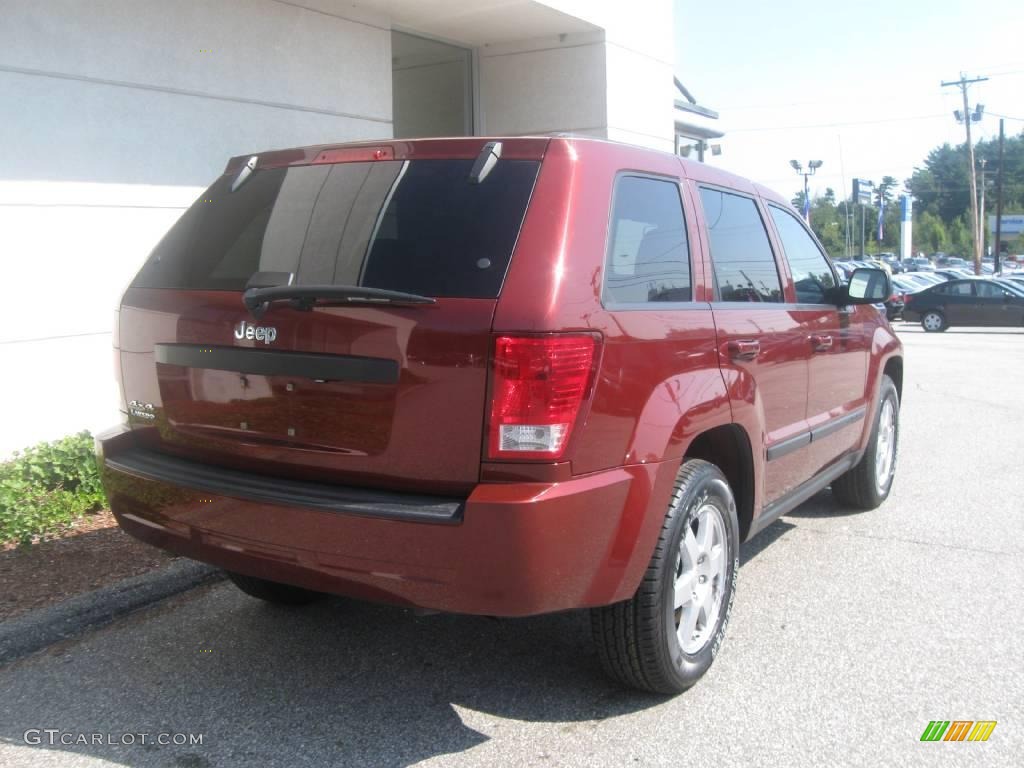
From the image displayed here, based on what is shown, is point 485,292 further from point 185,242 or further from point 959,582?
point 959,582

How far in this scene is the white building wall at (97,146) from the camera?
21.2ft

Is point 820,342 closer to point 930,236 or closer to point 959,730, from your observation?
point 959,730

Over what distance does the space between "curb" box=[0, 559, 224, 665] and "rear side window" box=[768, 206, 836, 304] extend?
321 cm

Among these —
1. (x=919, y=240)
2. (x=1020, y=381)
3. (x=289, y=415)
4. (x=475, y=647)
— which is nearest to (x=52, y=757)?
(x=289, y=415)

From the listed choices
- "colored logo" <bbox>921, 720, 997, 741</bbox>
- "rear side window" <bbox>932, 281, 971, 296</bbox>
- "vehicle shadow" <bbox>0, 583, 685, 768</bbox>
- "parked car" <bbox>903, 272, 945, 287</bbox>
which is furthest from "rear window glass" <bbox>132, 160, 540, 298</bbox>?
"parked car" <bbox>903, 272, 945, 287</bbox>

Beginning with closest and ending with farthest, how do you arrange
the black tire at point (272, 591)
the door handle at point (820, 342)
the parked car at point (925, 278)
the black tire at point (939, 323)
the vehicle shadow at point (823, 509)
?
the black tire at point (272, 591)
the door handle at point (820, 342)
the vehicle shadow at point (823, 509)
the black tire at point (939, 323)
the parked car at point (925, 278)

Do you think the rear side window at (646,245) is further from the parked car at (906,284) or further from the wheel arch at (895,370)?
the parked car at (906,284)

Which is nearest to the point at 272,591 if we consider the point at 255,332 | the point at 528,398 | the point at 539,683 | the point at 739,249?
the point at 539,683

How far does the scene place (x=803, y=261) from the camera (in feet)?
16.4

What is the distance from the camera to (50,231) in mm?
6664

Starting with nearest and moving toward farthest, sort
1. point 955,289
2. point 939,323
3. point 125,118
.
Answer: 1. point 125,118
2. point 955,289
3. point 939,323

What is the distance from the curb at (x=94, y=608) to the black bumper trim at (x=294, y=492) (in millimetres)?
1004

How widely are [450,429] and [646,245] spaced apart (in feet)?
3.55

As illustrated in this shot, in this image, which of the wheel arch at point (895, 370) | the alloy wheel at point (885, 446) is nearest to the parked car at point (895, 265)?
the wheel arch at point (895, 370)
